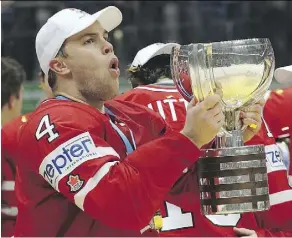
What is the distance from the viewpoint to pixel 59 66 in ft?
5.97

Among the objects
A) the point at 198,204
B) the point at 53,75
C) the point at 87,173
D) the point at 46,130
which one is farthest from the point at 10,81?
the point at 87,173

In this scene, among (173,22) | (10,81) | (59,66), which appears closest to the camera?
(59,66)

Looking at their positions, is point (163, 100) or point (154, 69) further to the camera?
point (154, 69)

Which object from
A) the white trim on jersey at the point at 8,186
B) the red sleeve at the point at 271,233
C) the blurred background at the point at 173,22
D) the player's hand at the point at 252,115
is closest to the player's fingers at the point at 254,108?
the player's hand at the point at 252,115

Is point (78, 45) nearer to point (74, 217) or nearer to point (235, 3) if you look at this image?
point (74, 217)

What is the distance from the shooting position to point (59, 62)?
5.96ft

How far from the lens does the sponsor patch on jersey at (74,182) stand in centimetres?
155

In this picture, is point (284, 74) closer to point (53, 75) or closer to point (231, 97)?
point (231, 97)

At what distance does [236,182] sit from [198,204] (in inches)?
26.1

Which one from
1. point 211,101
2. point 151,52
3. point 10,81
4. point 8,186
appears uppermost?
point 211,101

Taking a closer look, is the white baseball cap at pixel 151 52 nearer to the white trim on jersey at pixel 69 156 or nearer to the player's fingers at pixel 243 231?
the player's fingers at pixel 243 231

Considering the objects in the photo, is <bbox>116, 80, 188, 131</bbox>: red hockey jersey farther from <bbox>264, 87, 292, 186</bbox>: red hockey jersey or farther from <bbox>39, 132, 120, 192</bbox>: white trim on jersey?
<bbox>39, 132, 120, 192</bbox>: white trim on jersey

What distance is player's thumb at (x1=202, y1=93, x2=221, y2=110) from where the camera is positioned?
4.83 feet

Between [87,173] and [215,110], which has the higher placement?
[215,110]
